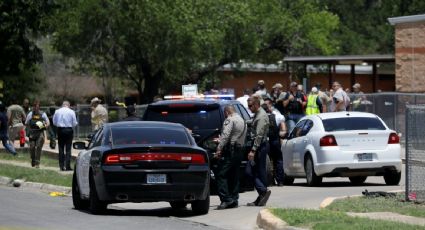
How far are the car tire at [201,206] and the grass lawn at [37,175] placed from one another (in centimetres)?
696

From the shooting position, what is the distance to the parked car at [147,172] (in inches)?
645

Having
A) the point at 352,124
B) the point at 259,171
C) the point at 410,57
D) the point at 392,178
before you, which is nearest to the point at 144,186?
the point at 259,171

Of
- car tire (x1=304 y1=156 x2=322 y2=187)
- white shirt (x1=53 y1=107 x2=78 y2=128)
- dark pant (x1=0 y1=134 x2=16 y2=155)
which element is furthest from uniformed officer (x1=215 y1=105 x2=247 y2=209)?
dark pant (x1=0 y1=134 x2=16 y2=155)

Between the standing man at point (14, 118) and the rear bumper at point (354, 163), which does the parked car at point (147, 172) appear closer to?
Answer: the rear bumper at point (354, 163)

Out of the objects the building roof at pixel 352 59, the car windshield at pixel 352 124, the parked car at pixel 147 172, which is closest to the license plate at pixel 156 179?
the parked car at pixel 147 172

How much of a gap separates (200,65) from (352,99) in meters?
23.5

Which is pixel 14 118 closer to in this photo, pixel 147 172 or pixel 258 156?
pixel 258 156

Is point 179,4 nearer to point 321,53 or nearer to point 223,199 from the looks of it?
point 321,53

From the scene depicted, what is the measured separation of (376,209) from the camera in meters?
16.0

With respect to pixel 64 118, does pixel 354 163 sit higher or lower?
lower

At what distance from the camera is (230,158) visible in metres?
18.0

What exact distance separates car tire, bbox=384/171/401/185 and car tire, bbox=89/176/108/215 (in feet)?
24.7

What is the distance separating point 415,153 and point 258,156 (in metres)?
2.86

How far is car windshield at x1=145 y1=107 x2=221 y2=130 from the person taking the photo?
2014 cm
